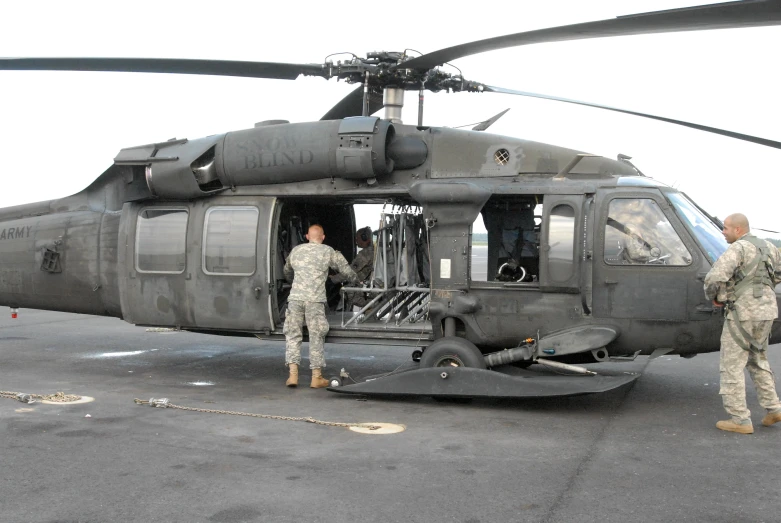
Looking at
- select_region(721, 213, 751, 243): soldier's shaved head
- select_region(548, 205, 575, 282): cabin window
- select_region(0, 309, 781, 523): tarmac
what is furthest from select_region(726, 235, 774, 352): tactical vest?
select_region(548, 205, 575, 282): cabin window

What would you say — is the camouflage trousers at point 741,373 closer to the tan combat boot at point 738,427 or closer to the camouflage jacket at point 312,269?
the tan combat boot at point 738,427

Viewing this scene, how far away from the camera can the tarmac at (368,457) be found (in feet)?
15.3

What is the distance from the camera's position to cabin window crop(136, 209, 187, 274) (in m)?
9.02

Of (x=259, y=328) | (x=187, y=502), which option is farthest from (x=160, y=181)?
(x=187, y=502)

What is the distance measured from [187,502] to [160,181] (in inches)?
197

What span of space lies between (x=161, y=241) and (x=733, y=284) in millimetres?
6244

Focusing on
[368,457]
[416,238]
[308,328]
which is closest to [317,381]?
[308,328]

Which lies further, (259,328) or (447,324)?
(259,328)

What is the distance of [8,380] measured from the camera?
28.9ft

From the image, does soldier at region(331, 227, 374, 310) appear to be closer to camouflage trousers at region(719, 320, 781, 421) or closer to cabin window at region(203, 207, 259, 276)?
cabin window at region(203, 207, 259, 276)

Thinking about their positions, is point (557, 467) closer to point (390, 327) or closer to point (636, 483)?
point (636, 483)

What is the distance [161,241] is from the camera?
29.9 feet

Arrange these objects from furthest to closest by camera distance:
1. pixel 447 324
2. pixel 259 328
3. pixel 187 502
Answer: pixel 259 328, pixel 447 324, pixel 187 502

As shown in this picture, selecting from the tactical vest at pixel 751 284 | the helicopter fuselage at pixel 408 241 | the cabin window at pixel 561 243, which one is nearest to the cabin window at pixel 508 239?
the helicopter fuselage at pixel 408 241
